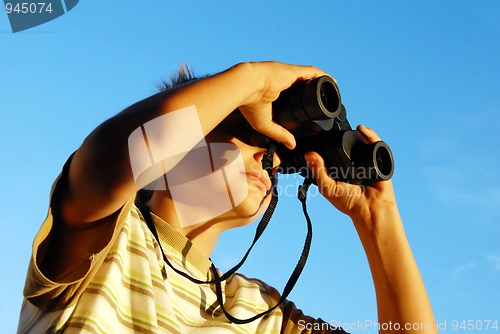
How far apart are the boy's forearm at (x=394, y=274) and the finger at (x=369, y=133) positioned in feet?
0.66

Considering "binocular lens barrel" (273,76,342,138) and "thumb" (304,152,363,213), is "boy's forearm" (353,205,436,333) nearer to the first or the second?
"thumb" (304,152,363,213)

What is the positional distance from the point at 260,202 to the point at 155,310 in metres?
0.46

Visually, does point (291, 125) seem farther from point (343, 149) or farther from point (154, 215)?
point (154, 215)

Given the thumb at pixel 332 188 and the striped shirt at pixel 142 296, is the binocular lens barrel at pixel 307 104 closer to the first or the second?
the thumb at pixel 332 188

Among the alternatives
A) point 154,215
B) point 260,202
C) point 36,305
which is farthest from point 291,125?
point 36,305

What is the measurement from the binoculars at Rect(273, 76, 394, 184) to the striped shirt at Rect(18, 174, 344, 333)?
37 centimetres

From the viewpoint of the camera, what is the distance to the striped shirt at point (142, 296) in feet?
4.33

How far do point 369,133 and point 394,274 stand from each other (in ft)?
1.26

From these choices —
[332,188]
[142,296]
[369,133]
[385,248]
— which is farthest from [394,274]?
[142,296]

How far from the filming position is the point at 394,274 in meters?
1.77

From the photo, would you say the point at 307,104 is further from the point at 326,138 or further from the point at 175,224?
the point at 175,224

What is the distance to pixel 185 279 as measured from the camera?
1.67 m

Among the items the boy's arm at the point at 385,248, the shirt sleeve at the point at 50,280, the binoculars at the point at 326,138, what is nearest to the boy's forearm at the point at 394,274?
the boy's arm at the point at 385,248

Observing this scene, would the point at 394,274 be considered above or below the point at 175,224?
below
